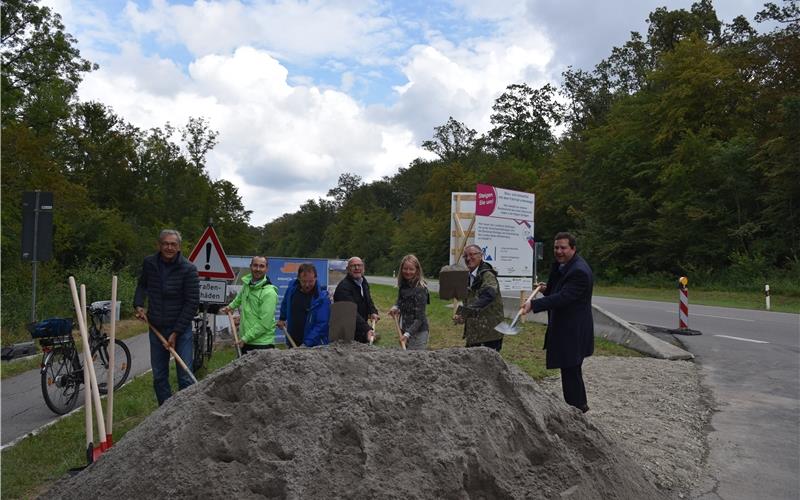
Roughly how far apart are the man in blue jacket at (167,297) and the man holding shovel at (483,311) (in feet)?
8.49

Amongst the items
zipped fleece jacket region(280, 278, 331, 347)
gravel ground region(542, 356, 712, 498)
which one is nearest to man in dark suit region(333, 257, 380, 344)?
zipped fleece jacket region(280, 278, 331, 347)

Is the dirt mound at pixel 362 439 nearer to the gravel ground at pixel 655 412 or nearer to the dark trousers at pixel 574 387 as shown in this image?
the gravel ground at pixel 655 412

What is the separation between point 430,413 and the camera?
11.9 ft

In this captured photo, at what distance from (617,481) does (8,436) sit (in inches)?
229

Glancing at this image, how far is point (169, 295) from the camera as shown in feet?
19.8

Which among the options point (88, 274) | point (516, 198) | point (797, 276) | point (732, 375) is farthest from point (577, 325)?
point (797, 276)

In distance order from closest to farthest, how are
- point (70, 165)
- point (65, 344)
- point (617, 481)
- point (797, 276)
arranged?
1. point (617, 481)
2. point (65, 344)
3. point (797, 276)
4. point (70, 165)

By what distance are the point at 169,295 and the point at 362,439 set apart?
335cm

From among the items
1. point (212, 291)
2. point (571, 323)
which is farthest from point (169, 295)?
point (571, 323)

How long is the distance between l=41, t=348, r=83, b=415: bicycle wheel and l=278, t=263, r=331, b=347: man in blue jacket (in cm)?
277

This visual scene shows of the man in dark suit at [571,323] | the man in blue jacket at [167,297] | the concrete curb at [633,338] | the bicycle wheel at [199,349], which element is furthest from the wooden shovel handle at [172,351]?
the concrete curb at [633,338]

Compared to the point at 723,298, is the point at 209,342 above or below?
below

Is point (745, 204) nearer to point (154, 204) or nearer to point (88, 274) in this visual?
point (88, 274)

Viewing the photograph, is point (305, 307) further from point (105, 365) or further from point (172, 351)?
point (105, 365)
